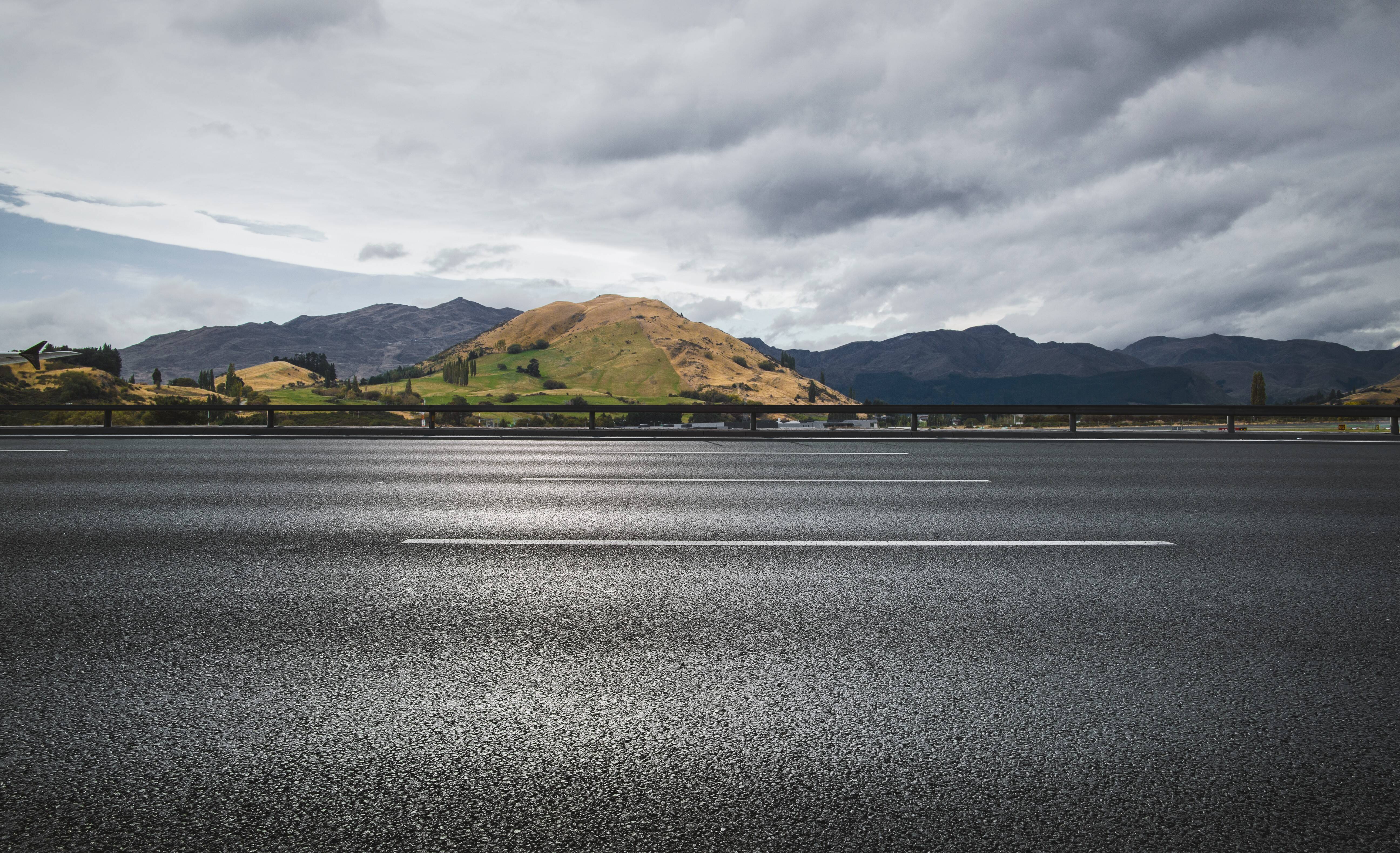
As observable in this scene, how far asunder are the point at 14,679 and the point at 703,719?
3.42m

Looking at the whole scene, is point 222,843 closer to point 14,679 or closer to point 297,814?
point 297,814

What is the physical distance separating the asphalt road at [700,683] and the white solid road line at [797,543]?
9cm

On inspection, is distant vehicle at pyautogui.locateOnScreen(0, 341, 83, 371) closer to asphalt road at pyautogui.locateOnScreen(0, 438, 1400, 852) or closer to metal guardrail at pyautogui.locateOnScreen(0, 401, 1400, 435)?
metal guardrail at pyautogui.locateOnScreen(0, 401, 1400, 435)

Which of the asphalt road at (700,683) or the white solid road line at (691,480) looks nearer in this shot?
the asphalt road at (700,683)

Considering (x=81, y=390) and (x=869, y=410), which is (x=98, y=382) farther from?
(x=869, y=410)

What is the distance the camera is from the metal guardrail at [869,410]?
19484mm

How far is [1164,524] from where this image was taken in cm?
732

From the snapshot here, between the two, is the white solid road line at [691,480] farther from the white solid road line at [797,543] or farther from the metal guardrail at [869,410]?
the metal guardrail at [869,410]

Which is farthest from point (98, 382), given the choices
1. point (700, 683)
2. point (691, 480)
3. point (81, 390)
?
point (700, 683)

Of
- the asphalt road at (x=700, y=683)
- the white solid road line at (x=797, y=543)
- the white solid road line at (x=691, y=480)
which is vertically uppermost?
the white solid road line at (x=691, y=480)

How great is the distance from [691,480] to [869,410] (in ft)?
38.2

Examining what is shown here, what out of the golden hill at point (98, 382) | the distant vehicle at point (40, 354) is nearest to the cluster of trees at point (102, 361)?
the golden hill at point (98, 382)

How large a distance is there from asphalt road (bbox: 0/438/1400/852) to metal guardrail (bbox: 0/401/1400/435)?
42.3 ft

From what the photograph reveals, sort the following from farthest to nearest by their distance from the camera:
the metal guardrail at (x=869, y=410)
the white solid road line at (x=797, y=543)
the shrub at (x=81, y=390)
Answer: the shrub at (x=81, y=390) → the metal guardrail at (x=869, y=410) → the white solid road line at (x=797, y=543)
